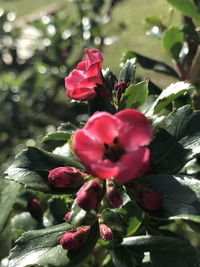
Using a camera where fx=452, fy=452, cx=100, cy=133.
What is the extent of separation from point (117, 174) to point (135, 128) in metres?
0.10

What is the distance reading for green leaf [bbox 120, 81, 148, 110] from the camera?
1.10 m

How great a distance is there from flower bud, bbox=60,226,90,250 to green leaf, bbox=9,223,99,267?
0.10 ft

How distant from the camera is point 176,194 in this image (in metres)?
0.96

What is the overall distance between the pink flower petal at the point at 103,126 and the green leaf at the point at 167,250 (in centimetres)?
37

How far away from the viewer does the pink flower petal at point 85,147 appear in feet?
2.92

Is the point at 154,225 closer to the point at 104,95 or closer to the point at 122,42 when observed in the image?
the point at 104,95

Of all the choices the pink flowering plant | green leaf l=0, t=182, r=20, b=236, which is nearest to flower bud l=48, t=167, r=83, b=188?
the pink flowering plant

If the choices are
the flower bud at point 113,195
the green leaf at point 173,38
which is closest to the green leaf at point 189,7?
the green leaf at point 173,38

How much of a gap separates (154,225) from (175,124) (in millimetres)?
466

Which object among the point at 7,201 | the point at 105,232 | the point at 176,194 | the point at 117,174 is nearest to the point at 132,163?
the point at 117,174

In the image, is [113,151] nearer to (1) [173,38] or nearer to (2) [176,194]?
(2) [176,194]

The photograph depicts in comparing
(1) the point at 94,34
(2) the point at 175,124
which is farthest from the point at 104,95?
(1) the point at 94,34

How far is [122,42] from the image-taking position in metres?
6.88

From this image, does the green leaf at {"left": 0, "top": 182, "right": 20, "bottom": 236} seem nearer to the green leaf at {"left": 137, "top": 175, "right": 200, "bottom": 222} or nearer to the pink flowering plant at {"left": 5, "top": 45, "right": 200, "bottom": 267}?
the pink flowering plant at {"left": 5, "top": 45, "right": 200, "bottom": 267}
